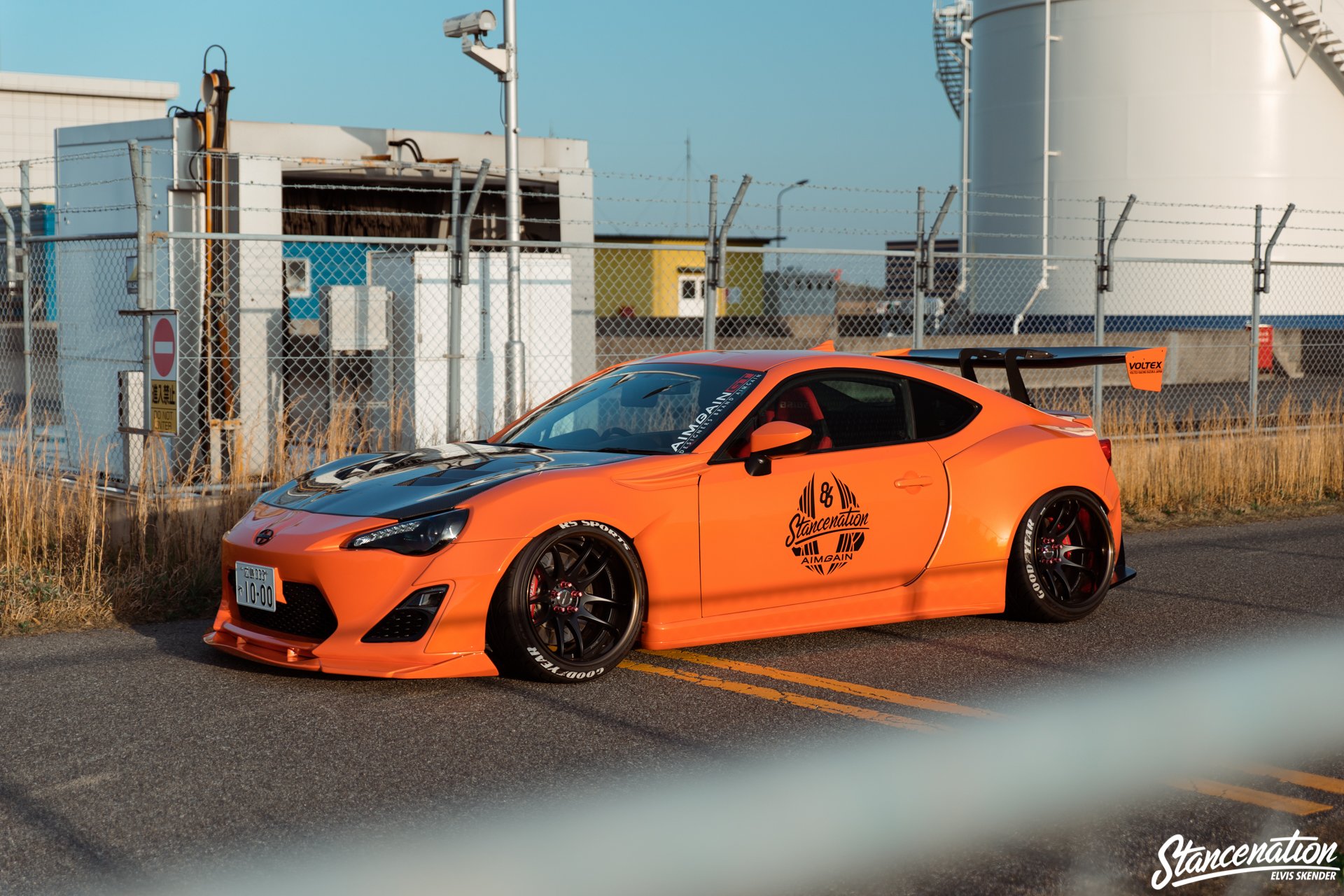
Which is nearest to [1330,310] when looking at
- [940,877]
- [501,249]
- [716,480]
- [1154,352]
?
[501,249]

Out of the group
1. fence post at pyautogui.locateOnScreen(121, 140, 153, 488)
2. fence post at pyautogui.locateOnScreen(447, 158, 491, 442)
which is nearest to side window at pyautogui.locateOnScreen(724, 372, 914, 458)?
fence post at pyautogui.locateOnScreen(447, 158, 491, 442)

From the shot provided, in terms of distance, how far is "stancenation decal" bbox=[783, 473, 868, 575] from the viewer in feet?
20.4

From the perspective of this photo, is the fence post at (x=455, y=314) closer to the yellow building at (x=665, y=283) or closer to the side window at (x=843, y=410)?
the side window at (x=843, y=410)

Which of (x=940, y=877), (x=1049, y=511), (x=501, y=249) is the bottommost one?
(x=940, y=877)

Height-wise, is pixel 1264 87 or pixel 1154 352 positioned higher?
pixel 1264 87

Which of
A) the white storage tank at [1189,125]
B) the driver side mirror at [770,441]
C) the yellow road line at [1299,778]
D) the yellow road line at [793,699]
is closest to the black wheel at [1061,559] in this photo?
the driver side mirror at [770,441]

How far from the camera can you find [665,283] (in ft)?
160

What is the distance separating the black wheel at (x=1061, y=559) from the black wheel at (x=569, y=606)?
210cm

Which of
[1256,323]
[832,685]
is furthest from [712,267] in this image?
[1256,323]

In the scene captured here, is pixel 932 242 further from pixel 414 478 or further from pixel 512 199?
pixel 414 478

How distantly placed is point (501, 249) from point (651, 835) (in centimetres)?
1174

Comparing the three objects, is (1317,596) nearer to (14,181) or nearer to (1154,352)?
(1154,352)

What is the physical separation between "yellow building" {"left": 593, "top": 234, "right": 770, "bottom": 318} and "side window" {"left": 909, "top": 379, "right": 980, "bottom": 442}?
35.4 metres

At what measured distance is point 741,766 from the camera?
15.4 feet
